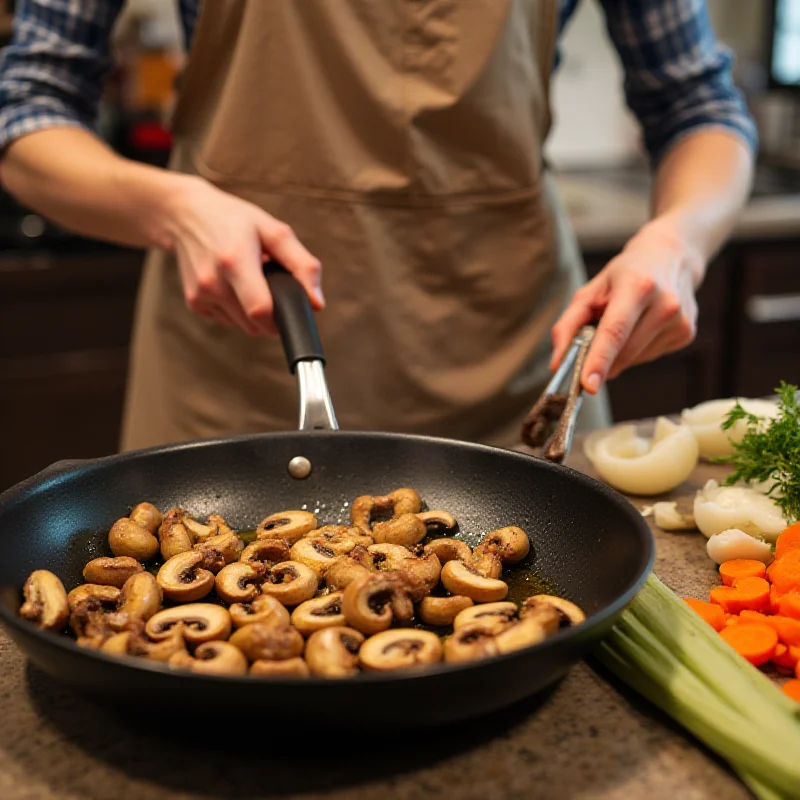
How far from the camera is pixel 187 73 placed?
139cm

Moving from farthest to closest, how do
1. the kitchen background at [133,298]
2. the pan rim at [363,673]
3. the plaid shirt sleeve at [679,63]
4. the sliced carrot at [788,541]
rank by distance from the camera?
the kitchen background at [133,298]
the plaid shirt sleeve at [679,63]
the sliced carrot at [788,541]
the pan rim at [363,673]

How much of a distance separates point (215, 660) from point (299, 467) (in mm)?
368

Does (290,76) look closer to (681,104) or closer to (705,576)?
(681,104)

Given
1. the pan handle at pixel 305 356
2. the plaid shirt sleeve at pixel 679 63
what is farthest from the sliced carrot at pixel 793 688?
the plaid shirt sleeve at pixel 679 63

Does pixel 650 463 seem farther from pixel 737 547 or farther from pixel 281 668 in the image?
pixel 281 668

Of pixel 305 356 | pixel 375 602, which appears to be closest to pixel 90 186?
pixel 305 356

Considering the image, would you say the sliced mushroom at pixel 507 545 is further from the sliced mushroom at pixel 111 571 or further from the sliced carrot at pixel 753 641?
the sliced mushroom at pixel 111 571

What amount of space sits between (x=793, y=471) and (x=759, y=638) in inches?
9.5

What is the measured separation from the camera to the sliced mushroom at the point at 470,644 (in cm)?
70

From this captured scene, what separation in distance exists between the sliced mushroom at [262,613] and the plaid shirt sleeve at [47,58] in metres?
0.85

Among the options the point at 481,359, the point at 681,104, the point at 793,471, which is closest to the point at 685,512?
the point at 793,471

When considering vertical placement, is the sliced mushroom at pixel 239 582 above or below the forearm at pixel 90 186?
below


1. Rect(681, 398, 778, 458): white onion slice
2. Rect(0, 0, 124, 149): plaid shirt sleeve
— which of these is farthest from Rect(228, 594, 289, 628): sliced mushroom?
Rect(0, 0, 124, 149): plaid shirt sleeve

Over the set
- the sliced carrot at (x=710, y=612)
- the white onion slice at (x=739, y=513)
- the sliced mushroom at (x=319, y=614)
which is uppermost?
the sliced mushroom at (x=319, y=614)
